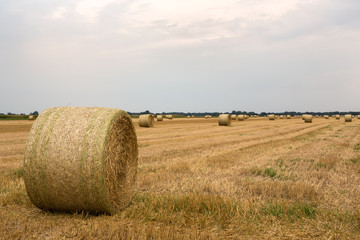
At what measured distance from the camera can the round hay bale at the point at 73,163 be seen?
17.0ft

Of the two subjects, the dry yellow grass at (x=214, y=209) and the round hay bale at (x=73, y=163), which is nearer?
the dry yellow grass at (x=214, y=209)

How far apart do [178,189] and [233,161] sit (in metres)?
4.30

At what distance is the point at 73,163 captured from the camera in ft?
17.0

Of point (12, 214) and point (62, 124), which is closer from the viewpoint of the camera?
point (12, 214)

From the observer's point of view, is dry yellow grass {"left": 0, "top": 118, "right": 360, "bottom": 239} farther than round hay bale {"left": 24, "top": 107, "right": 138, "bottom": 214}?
No

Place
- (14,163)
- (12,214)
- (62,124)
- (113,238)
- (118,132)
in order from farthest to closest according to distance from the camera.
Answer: (14,163) < (118,132) < (62,124) < (12,214) < (113,238)

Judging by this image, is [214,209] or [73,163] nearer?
[73,163]

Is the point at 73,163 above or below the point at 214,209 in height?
above

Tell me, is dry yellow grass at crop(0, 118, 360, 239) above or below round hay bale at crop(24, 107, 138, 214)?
below

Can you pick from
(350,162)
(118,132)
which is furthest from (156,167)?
(350,162)

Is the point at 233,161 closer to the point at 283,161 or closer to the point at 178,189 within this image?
the point at 283,161

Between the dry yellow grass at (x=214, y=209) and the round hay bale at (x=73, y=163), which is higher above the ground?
the round hay bale at (x=73, y=163)

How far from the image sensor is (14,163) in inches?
400

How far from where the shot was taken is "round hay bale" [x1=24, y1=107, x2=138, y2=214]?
5.17 meters
